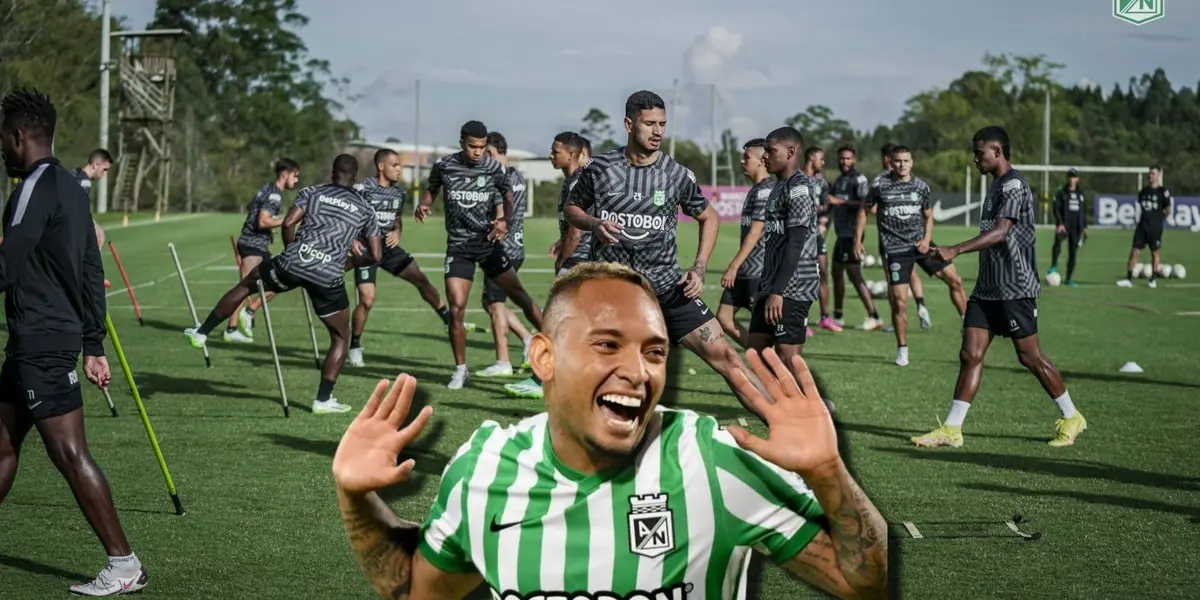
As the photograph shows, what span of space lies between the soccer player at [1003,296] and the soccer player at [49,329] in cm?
628

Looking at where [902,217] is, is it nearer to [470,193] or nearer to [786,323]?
[470,193]

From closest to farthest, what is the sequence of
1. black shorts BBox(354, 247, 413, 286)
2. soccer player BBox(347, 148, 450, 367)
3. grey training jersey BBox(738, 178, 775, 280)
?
grey training jersey BBox(738, 178, 775, 280) → soccer player BBox(347, 148, 450, 367) → black shorts BBox(354, 247, 413, 286)

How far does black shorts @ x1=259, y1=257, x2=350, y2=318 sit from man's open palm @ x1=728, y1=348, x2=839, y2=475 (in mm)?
9578

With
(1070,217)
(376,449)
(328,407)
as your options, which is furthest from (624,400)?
(1070,217)

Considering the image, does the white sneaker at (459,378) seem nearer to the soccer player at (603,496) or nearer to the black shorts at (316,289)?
the black shorts at (316,289)

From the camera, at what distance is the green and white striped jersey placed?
3.37 m

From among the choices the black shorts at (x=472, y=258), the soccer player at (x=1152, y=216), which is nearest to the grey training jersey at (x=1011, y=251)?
the black shorts at (x=472, y=258)

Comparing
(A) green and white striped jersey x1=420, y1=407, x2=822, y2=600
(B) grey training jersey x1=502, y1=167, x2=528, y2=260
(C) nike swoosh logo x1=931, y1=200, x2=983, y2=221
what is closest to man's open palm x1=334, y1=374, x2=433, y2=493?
(A) green and white striped jersey x1=420, y1=407, x2=822, y2=600

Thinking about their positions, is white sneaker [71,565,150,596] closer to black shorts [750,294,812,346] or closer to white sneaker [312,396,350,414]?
white sneaker [312,396,350,414]

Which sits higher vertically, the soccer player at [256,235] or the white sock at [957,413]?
the soccer player at [256,235]

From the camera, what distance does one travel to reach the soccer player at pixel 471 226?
561 inches

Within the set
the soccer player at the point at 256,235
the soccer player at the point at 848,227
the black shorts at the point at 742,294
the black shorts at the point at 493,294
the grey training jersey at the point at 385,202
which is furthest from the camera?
the soccer player at the point at 848,227

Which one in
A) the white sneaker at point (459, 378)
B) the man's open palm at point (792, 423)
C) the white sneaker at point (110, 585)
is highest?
the man's open palm at point (792, 423)

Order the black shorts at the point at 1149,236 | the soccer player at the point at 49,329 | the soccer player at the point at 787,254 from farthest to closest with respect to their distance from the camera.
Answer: the black shorts at the point at 1149,236
the soccer player at the point at 787,254
the soccer player at the point at 49,329
